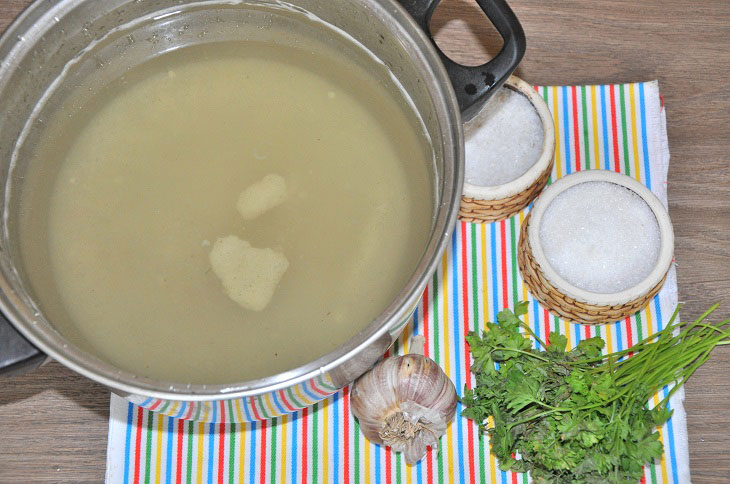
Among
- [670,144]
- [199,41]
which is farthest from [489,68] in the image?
[670,144]

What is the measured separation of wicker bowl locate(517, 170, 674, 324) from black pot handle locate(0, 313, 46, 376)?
0.75 metres

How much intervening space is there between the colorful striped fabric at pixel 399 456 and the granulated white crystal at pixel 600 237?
0.10 meters

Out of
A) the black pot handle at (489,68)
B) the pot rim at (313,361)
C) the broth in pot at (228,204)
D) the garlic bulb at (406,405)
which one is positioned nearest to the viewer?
the pot rim at (313,361)

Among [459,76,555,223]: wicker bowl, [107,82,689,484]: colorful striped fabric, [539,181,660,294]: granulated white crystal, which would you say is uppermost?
[459,76,555,223]: wicker bowl

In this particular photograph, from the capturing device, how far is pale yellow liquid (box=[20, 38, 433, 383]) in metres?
1.09

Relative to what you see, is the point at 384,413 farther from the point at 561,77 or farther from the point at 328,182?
the point at 561,77

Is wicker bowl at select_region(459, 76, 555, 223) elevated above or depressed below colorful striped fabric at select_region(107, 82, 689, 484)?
above

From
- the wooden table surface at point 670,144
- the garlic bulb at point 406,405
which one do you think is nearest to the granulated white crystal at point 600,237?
the wooden table surface at point 670,144

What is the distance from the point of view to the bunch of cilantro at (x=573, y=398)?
1.19 metres

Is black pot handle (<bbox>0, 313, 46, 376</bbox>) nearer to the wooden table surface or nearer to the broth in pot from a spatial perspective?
the broth in pot

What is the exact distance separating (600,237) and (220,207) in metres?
0.61

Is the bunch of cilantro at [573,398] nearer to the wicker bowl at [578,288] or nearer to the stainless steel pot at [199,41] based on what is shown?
the wicker bowl at [578,288]

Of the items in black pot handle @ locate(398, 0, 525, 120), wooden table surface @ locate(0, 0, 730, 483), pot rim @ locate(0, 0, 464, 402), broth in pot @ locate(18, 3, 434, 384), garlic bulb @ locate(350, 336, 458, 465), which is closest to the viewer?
pot rim @ locate(0, 0, 464, 402)

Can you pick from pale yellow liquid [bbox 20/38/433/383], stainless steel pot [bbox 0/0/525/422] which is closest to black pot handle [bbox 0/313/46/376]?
stainless steel pot [bbox 0/0/525/422]
